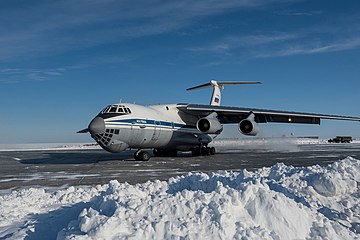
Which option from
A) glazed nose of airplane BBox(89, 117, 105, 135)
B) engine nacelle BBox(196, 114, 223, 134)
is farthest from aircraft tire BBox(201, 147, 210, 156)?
glazed nose of airplane BBox(89, 117, 105, 135)

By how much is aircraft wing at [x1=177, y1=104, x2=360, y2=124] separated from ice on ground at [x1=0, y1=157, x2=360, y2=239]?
1375 cm

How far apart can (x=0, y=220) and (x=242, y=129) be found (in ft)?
47.6

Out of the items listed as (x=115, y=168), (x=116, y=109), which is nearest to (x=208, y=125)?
(x=116, y=109)

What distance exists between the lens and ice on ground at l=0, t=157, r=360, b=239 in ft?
10.9

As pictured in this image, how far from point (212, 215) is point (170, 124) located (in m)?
15.0

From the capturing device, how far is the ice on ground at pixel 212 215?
3.31 m

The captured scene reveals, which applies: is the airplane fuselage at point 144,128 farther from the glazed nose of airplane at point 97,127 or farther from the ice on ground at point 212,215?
the ice on ground at point 212,215

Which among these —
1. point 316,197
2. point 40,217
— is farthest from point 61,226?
point 316,197

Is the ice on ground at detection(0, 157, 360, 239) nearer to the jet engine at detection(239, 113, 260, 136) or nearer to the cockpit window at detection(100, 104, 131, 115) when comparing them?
the cockpit window at detection(100, 104, 131, 115)

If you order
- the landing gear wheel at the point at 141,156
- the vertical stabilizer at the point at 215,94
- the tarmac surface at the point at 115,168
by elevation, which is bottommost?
the tarmac surface at the point at 115,168

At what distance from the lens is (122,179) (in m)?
9.73

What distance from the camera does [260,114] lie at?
752 inches

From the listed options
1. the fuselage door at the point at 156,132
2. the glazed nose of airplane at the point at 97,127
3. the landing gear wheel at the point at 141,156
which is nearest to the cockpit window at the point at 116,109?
the glazed nose of airplane at the point at 97,127

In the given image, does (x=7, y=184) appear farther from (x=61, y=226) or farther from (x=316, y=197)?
(x=316, y=197)
